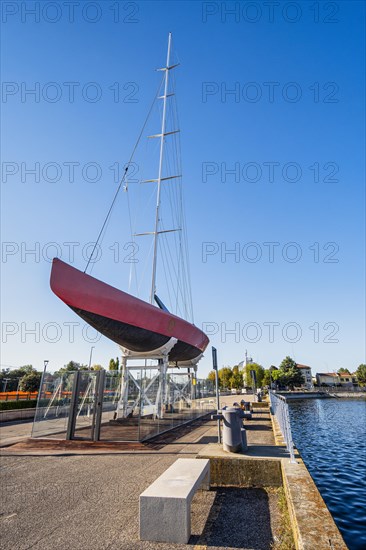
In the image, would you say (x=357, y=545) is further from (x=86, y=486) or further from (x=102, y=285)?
(x=102, y=285)

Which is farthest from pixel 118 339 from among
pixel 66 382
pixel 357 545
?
pixel 357 545

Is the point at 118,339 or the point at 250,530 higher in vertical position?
the point at 118,339

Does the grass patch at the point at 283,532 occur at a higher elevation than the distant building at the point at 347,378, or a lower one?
higher

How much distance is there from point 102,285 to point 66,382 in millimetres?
3908

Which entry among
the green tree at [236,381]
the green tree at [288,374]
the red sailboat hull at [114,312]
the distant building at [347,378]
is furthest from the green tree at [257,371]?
the red sailboat hull at [114,312]

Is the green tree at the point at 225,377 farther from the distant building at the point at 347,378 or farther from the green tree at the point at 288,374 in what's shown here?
the distant building at the point at 347,378

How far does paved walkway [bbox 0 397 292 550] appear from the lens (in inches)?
135

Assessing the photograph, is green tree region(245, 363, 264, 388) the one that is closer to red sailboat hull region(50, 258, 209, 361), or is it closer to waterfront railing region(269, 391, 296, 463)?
red sailboat hull region(50, 258, 209, 361)

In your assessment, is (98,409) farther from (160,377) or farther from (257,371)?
(257,371)

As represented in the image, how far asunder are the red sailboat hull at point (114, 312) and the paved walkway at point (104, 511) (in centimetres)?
550

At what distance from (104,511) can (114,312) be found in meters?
8.39

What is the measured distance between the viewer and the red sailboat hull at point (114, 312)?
1099cm

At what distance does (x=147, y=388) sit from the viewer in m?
11.3

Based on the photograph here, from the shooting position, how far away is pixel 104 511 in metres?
4.25
